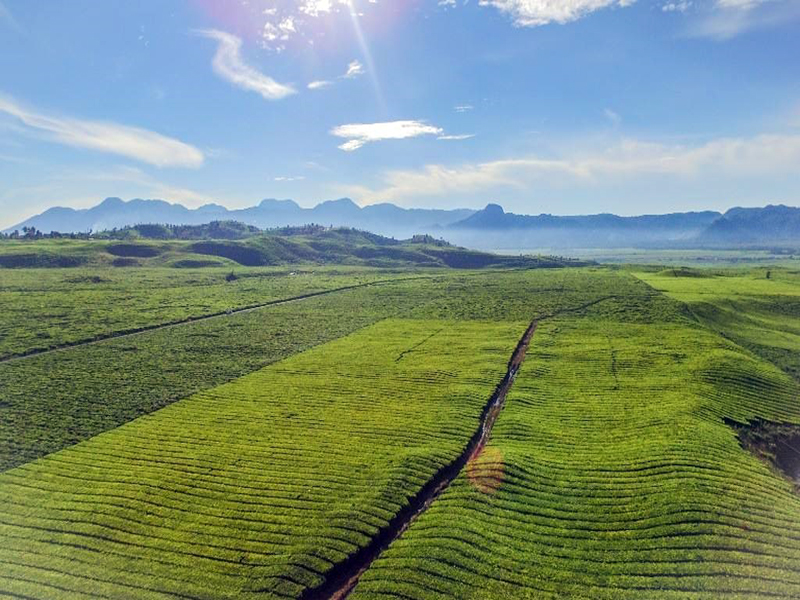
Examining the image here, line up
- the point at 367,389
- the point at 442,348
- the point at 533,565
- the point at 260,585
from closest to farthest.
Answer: the point at 260,585 < the point at 533,565 < the point at 367,389 < the point at 442,348

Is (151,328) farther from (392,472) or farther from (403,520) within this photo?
(403,520)

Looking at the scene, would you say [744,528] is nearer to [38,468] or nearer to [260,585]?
[260,585]

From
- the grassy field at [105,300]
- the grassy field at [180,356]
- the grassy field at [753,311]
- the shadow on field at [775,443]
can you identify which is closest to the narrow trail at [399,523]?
the shadow on field at [775,443]

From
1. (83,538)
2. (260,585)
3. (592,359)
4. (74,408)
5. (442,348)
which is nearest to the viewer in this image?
(260,585)

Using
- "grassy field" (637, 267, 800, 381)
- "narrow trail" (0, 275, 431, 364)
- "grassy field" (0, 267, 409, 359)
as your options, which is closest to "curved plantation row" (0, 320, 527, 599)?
"narrow trail" (0, 275, 431, 364)

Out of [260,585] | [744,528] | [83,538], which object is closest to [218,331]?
[83,538]

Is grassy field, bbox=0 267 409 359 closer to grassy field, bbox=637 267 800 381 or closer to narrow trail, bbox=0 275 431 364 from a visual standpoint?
→ narrow trail, bbox=0 275 431 364

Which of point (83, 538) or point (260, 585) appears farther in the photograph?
point (83, 538)
